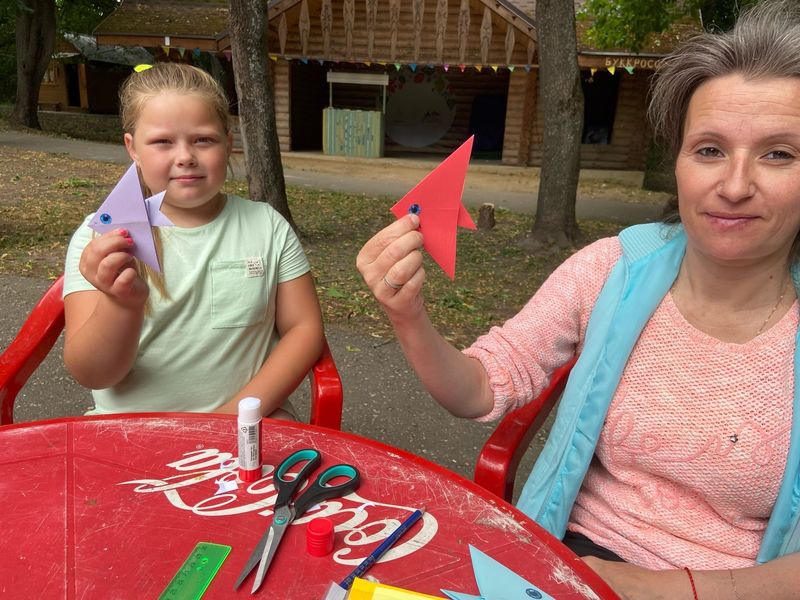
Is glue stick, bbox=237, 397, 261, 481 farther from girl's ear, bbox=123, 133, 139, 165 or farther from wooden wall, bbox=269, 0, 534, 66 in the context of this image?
wooden wall, bbox=269, 0, 534, 66

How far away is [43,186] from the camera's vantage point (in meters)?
9.04

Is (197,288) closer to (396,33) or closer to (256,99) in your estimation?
(256,99)

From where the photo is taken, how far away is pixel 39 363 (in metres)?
1.97

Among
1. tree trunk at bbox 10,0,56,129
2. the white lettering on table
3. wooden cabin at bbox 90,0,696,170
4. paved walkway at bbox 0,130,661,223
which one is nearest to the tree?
tree trunk at bbox 10,0,56,129

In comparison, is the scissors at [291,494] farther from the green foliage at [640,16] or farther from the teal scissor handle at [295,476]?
the green foliage at [640,16]

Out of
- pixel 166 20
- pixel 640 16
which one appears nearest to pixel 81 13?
pixel 166 20

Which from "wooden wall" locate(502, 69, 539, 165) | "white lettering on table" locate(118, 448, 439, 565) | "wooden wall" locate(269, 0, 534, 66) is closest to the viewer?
"white lettering on table" locate(118, 448, 439, 565)

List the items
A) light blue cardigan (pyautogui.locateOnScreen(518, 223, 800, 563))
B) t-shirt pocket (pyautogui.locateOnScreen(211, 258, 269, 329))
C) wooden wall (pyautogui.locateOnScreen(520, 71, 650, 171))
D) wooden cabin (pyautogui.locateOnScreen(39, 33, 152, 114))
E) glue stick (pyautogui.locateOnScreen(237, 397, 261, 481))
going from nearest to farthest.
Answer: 1. glue stick (pyautogui.locateOnScreen(237, 397, 261, 481))
2. light blue cardigan (pyautogui.locateOnScreen(518, 223, 800, 563))
3. t-shirt pocket (pyautogui.locateOnScreen(211, 258, 269, 329))
4. wooden wall (pyautogui.locateOnScreen(520, 71, 650, 171))
5. wooden cabin (pyautogui.locateOnScreen(39, 33, 152, 114))

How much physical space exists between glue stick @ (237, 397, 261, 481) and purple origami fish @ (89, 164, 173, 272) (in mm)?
453

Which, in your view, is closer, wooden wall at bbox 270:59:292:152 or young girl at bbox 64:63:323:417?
young girl at bbox 64:63:323:417

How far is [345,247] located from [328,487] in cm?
563

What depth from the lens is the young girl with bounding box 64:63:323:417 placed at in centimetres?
177

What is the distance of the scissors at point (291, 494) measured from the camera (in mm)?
1043

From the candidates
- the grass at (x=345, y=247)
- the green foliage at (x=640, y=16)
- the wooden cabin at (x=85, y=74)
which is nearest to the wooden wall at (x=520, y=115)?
the green foliage at (x=640, y=16)
